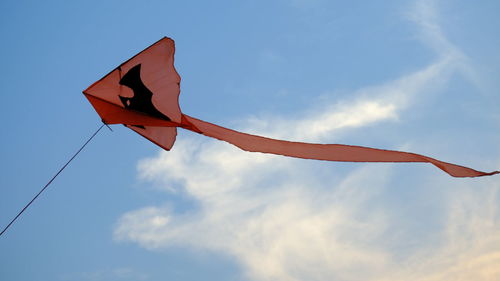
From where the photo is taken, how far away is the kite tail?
705 centimetres

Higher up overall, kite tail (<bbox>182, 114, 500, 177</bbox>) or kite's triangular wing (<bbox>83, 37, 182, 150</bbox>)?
kite tail (<bbox>182, 114, 500, 177</bbox>)

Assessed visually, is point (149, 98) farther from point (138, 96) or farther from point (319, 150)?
point (319, 150)

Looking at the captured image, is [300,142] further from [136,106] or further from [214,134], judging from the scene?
[136,106]

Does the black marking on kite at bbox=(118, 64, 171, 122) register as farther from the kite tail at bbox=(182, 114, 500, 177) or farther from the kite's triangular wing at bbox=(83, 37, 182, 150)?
the kite tail at bbox=(182, 114, 500, 177)

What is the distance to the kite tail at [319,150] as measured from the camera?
7.05 m

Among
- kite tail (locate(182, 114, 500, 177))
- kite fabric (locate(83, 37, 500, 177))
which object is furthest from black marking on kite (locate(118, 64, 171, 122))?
kite tail (locate(182, 114, 500, 177))

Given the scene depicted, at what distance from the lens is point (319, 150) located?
24.0ft

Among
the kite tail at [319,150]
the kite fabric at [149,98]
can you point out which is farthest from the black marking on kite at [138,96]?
the kite tail at [319,150]

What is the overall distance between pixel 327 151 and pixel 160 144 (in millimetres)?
2257

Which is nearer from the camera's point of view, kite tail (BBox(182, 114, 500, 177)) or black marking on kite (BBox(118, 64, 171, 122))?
black marking on kite (BBox(118, 64, 171, 122))

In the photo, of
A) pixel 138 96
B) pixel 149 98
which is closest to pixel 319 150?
pixel 149 98

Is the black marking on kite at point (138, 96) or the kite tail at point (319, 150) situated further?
the kite tail at point (319, 150)

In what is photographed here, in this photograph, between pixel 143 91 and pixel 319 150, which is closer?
pixel 143 91

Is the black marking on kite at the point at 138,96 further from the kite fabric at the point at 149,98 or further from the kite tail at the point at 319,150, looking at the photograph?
the kite tail at the point at 319,150
